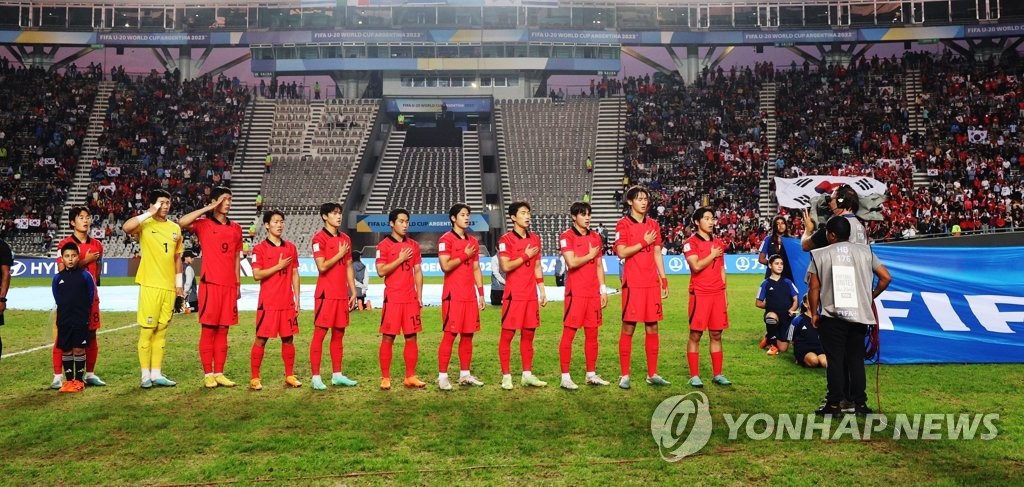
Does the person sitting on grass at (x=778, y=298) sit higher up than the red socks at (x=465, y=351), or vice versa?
the person sitting on grass at (x=778, y=298)

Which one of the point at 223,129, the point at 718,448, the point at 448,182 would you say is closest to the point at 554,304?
the point at 718,448

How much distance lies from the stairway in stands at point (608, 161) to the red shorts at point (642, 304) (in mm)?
35304

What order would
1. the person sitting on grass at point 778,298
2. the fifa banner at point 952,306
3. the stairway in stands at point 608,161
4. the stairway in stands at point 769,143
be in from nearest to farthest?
1. the fifa banner at point 952,306
2. the person sitting on grass at point 778,298
3. the stairway in stands at point 769,143
4. the stairway in stands at point 608,161

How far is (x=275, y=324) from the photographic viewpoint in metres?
9.27

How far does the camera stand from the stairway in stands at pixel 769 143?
143 ft

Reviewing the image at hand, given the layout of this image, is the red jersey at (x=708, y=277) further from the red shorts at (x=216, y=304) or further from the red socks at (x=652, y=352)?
the red shorts at (x=216, y=304)

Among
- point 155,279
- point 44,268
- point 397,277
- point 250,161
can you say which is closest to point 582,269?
point 397,277

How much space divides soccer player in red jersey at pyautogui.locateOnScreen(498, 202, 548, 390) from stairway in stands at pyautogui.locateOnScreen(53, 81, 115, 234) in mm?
38946

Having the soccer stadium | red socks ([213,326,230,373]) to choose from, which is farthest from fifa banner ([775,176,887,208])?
red socks ([213,326,230,373])

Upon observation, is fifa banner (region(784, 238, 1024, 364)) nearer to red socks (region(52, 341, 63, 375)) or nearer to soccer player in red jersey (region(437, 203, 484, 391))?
soccer player in red jersey (region(437, 203, 484, 391))

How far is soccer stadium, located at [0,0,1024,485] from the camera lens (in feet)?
22.5

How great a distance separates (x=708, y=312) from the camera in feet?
30.1

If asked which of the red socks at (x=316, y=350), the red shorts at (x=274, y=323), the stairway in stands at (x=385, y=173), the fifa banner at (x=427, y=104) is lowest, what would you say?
the red socks at (x=316, y=350)

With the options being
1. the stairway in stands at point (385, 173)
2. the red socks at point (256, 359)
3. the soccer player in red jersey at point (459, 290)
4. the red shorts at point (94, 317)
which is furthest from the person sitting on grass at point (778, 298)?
the stairway in stands at point (385, 173)
